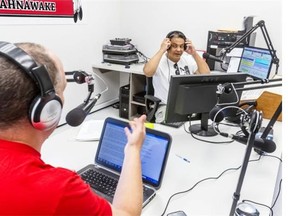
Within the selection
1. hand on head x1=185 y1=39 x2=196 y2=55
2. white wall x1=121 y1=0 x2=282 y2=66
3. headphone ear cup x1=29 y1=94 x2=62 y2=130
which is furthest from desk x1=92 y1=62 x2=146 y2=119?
headphone ear cup x1=29 y1=94 x2=62 y2=130

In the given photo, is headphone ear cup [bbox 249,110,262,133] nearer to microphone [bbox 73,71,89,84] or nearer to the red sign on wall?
microphone [bbox 73,71,89,84]

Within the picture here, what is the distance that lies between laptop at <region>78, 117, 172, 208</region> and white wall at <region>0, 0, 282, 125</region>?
177cm

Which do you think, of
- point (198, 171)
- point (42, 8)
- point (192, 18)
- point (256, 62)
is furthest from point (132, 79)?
point (198, 171)

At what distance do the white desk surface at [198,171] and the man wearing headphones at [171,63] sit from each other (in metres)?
1.00

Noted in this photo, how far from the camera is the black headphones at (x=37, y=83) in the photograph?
0.61 meters

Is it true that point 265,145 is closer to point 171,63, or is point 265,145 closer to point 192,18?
point 171,63

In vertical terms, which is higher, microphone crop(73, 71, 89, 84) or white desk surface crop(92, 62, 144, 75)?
microphone crop(73, 71, 89, 84)

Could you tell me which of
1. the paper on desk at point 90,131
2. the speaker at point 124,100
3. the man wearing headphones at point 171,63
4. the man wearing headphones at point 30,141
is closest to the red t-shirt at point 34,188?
the man wearing headphones at point 30,141

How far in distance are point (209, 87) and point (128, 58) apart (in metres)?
2.01

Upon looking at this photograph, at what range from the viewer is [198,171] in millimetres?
1310

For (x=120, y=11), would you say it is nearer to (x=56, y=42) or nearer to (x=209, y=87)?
(x=56, y=42)

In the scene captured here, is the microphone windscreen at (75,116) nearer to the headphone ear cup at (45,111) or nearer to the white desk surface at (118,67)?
the headphone ear cup at (45,111)

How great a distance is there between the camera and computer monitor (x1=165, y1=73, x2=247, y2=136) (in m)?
1.59

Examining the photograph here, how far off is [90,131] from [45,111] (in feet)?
3.24
